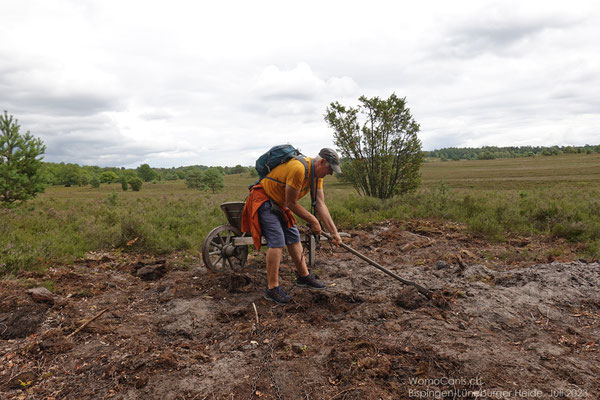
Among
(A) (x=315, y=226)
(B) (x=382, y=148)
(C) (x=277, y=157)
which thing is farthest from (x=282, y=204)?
(B) (x=382, y=148)

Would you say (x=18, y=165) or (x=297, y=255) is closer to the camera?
(x=297, y=255)

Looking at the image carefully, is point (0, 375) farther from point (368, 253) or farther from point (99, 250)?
point (368, 253)

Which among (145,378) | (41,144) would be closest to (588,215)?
(145,378)

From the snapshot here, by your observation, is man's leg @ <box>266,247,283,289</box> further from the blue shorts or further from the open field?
the open field

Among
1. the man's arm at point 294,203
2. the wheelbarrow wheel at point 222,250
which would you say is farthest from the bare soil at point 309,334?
the man's arm at point 294,203

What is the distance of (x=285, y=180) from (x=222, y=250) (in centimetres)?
198

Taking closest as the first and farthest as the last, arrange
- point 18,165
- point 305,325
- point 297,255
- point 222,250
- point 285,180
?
point 305,325, point 285,180, point 297,255, point 222,250, point 18,165

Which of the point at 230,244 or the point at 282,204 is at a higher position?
the point at 282,204

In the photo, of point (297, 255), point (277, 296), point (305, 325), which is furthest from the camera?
point (297, 255)

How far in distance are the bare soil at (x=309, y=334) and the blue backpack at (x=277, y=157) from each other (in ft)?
5.64

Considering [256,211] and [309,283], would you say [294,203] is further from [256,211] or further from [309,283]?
[309,283]

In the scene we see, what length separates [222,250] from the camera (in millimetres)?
5477

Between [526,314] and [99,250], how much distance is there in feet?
24.7

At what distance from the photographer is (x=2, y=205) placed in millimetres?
11109
